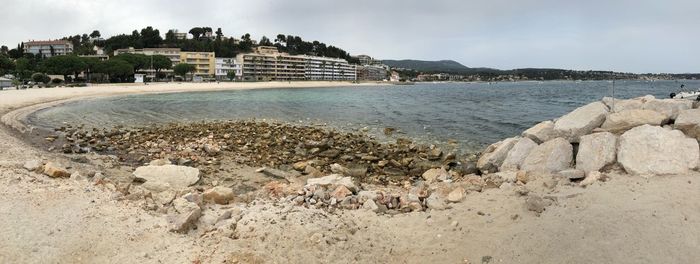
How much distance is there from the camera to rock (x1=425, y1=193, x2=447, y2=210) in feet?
27.0

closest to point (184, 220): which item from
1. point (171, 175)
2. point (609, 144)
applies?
point (171, 175)

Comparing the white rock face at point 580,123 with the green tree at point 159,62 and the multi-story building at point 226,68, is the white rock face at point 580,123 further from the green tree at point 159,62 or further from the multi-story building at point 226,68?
the multi-story building at point 226,68

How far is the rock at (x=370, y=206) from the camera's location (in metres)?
8.23

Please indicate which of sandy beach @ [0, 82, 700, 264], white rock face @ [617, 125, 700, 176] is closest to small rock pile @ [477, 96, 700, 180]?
white rock face @ [617, 125, 700, 176]

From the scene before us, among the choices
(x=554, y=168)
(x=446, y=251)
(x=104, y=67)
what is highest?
(x=104, y=67)

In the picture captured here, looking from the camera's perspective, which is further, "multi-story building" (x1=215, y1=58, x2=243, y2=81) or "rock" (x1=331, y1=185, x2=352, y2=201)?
"multi-story building" (x1=215, y1=58, x2=243, y2=81)

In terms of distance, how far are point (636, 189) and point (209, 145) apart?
44.6 ft

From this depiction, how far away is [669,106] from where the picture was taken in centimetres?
1134

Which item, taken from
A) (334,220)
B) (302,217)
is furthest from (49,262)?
(334,220)

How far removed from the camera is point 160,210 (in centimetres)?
784

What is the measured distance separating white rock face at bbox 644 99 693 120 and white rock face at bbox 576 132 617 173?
2140mm

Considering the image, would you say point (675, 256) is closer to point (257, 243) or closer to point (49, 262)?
point (257, 243)

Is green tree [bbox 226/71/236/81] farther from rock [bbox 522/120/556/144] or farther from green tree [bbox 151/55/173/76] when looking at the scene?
rock [bbox 522/120/556/144]

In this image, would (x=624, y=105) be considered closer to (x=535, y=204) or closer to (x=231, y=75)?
(x=535, y=204)
